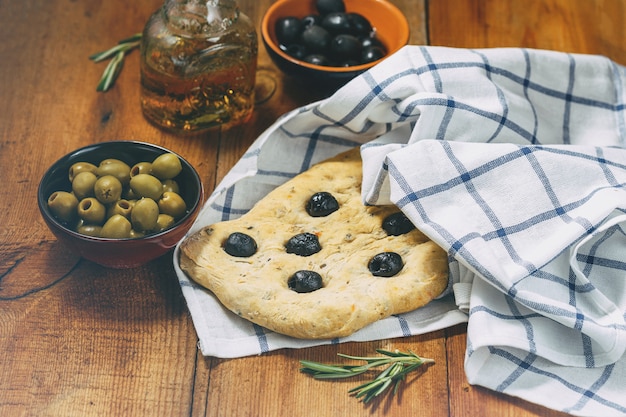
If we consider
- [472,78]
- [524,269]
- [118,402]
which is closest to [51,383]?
[118,402]

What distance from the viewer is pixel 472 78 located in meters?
1.84

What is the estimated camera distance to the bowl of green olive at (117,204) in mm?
1582

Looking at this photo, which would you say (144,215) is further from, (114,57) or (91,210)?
(114,57)

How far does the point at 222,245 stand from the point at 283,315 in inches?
8.9

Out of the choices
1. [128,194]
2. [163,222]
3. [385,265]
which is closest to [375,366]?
[385,265]

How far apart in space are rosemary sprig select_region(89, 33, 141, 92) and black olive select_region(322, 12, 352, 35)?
1.78 ft

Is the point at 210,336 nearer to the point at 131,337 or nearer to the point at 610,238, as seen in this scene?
the point at 131,337

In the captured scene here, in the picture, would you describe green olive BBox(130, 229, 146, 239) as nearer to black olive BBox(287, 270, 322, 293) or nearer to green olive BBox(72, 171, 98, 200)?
green olive BBox(72, 171, 98, 200)

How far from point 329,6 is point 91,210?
0.91 meters

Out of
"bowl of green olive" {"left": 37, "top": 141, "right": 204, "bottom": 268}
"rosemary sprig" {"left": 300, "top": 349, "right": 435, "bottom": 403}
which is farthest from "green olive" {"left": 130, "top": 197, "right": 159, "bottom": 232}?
"rosemary sprig" {"left": 300, "top": 349, "right": 435, "bottom": 403}

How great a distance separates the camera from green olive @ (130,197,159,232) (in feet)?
5.25

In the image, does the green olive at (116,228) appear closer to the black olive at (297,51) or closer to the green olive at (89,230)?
the green olive at (89,230)

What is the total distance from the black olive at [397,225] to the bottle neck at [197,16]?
0.61 m

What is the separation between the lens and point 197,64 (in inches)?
75.5
